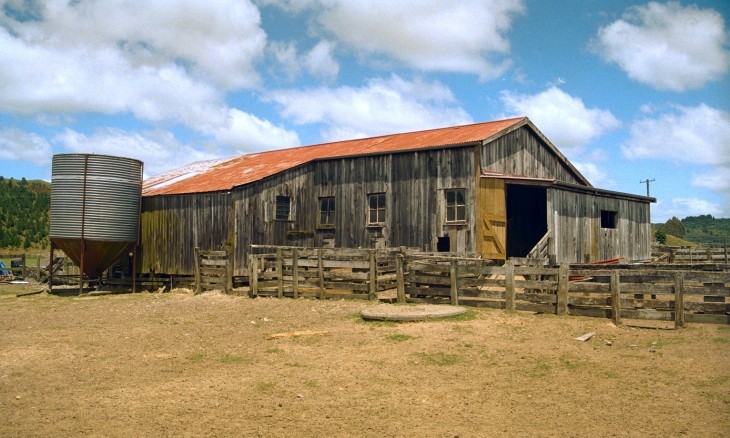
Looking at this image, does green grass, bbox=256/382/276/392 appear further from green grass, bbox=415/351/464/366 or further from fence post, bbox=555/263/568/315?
fence post, bbox=555/263/568/315

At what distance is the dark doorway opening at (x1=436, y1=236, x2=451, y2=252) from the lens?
21766 mm

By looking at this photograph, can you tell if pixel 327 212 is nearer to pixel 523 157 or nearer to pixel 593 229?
pixel 523 157

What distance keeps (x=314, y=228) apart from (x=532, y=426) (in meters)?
19.0

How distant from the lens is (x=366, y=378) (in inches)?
348

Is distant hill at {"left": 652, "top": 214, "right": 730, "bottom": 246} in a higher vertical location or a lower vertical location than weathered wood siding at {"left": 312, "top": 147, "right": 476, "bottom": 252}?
higher

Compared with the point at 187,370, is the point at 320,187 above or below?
above

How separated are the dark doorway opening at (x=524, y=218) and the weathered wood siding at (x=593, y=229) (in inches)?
95.0

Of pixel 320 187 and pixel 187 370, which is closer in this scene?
pixel 187 370

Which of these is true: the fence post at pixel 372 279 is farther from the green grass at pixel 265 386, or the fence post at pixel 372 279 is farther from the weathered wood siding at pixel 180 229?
the weathered wood siding at pixel 180 229

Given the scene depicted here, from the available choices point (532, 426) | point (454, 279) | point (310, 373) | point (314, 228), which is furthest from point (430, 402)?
point (314, 228)

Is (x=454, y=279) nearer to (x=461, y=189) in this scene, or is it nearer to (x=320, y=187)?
(x=461, y=189)

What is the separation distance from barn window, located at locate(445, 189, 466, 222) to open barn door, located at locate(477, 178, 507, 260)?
803mm

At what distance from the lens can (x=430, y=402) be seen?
765 centimetres

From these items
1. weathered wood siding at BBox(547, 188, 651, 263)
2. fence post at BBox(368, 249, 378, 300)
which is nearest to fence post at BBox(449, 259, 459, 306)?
fence post at BBox(368, 249, 378, 300)
